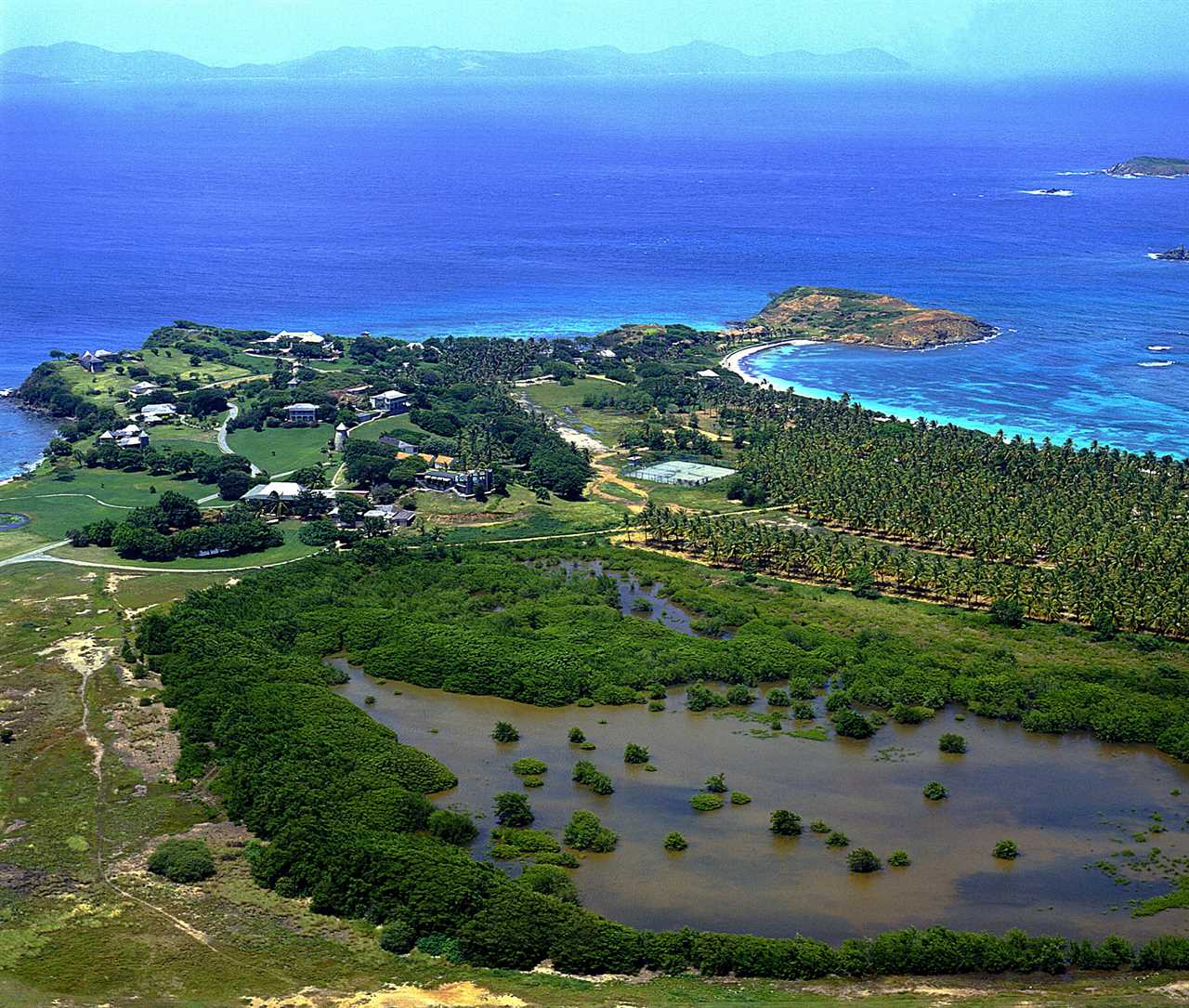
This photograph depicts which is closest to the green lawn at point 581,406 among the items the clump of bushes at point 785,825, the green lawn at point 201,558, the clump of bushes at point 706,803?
the green lawn at point 201,558

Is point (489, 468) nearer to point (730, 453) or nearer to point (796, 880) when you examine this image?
point (730, 453)

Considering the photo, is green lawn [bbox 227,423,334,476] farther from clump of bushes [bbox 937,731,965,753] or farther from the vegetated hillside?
clump of bushes [bbox 937,731,965,753]

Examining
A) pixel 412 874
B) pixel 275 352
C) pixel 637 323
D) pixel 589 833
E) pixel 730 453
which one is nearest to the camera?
pixel 412 874

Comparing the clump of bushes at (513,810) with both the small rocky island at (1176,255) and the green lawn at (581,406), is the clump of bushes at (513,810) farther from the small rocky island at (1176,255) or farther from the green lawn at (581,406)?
the small rocky island at (1176,255)

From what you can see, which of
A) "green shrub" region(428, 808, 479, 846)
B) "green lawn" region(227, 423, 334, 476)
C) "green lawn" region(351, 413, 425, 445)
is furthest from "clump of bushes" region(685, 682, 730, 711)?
"green lawn" region(227, 423, 334, 476)

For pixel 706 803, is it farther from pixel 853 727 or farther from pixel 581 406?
pixel 581 406

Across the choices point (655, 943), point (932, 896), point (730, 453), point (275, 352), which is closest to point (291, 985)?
point (655, 943)
